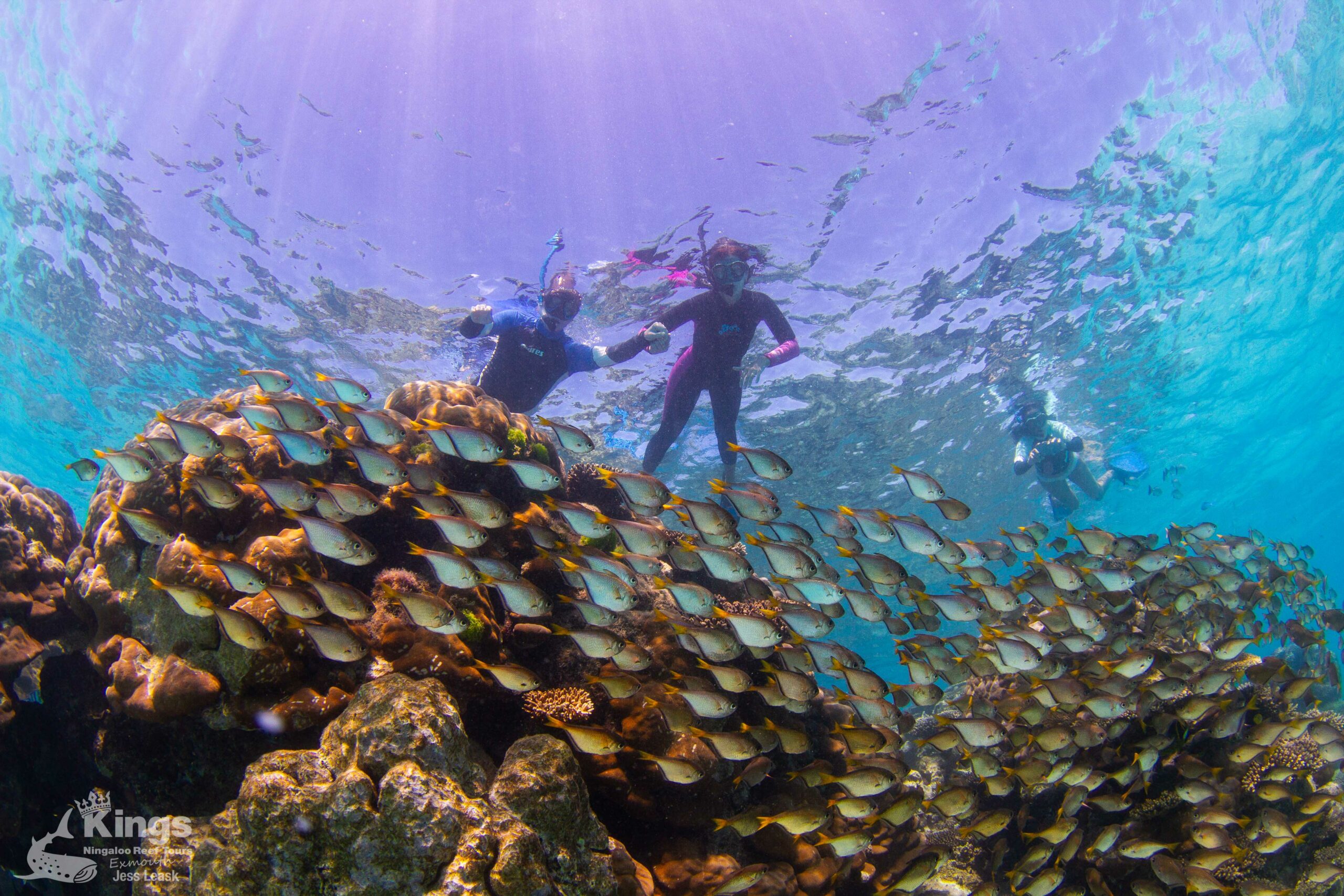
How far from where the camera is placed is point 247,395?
6.65 m

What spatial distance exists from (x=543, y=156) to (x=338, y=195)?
466 cm

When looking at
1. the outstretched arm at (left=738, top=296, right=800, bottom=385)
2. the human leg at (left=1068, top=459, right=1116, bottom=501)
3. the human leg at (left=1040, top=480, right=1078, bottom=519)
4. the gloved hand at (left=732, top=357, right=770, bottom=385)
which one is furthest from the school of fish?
the human leg at (left=1068, top=459, right=1116, bottom=501)

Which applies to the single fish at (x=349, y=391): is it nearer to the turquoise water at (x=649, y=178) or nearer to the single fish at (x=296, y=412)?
the single fish at (x=296, y=412)

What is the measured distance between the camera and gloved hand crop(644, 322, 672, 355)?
362 inches

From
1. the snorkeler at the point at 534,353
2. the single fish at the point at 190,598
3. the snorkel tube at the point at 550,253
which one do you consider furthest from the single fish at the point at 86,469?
the snorkel tube at the point at 550,253

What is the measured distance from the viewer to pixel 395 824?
242cm

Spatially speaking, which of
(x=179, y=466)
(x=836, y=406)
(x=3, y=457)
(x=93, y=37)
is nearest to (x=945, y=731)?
(x=179, y=466)

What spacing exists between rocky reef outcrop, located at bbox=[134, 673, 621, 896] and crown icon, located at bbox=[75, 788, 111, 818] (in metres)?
3.44

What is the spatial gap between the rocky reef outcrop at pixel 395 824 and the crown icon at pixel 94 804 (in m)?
Result: 3.44

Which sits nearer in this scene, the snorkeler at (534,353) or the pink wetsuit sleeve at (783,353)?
the pink wetsuit sleeve at (783,353)

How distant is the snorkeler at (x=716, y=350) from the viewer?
11680mm

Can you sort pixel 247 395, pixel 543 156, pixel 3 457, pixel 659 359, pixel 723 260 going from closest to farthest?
pixel 247 395 → pixel 723 260 → pixel 543 156 → pixel 659 359 → pixel 3 457

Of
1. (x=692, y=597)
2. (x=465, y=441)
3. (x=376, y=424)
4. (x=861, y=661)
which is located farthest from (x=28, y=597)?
(x=861, y=661)

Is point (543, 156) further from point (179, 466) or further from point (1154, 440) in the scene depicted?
point (1154, 440)
